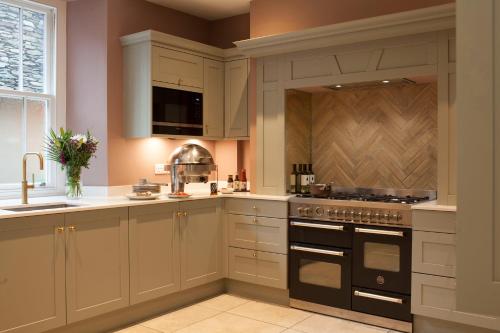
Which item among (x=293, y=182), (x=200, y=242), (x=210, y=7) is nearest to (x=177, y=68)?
(x=210, y=7)

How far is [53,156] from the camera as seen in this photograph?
393 centimetres

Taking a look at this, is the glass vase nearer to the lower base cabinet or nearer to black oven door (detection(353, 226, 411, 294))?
the lower base cabinet

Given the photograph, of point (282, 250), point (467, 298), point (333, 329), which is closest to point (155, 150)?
point (282, 250)

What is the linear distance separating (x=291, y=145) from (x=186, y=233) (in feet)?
4.16

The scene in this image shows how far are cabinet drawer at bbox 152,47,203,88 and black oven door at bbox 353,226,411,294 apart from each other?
85.3 inches

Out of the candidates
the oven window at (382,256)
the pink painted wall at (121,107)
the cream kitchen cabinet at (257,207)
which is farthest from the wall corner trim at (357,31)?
the oven window at (382,256)

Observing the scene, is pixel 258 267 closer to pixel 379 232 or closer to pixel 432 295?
pixel 379 232

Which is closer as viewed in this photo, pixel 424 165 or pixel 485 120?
pixel 485 120

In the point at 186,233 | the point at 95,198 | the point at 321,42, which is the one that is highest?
the point at 321,42

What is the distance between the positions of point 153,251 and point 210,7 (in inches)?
105

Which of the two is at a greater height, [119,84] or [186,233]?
[119,84]

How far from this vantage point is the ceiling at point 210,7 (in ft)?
15.8

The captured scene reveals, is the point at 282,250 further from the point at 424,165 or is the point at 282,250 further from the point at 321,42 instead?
the point at 321,42

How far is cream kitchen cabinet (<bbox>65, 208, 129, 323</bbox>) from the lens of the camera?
3.25 meters
